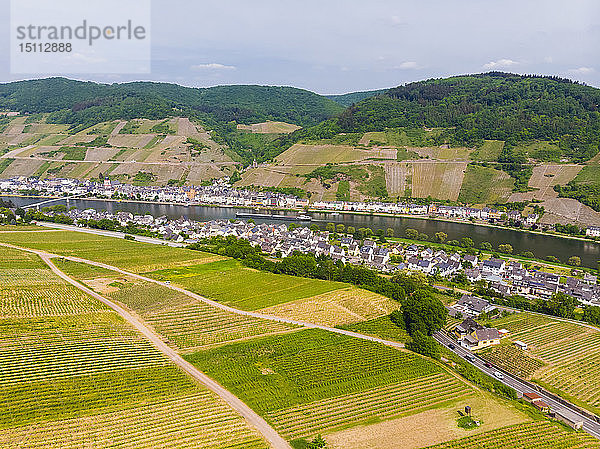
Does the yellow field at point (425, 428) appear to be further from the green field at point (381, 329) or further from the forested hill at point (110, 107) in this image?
the forested hill at point (110, 107)

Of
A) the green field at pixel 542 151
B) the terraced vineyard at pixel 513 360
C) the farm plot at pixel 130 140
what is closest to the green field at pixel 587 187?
the green field at pixel 542 151

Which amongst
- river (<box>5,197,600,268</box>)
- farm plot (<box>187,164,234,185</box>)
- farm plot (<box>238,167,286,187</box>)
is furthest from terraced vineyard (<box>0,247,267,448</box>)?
farm plot (<box>187,164,234,185</box>)

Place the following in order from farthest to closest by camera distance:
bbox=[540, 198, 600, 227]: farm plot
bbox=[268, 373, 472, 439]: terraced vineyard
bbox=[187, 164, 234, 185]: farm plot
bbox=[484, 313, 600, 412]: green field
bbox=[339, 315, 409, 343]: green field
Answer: bbox=[187, 164, 234, 185]: farm plot
bbox=[540, 198, 600, 227]: farm plot
bbox=[339, 315, 409, 343]: green field
bbox=[484, 313, 600, 412]: green field
bbox=[268, 373, 472, 439]: terraced vineyard

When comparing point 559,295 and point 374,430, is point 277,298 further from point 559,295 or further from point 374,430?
point 559,295

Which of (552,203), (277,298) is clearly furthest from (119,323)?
(552,203)

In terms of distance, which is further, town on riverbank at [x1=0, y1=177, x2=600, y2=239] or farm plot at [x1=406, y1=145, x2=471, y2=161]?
farm plot at [x1=406, y1=145, x2=471, y2=161]

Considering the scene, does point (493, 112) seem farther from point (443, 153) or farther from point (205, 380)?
point (205, 380)

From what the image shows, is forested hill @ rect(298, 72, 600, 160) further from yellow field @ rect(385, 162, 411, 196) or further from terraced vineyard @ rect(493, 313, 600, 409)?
terraced vineyard @ rect(493, 313, 600, 409)

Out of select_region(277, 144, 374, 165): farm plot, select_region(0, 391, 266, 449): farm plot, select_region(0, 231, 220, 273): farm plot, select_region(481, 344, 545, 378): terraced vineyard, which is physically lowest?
select_region(481, 344, 545, 378): terraced vineyard
